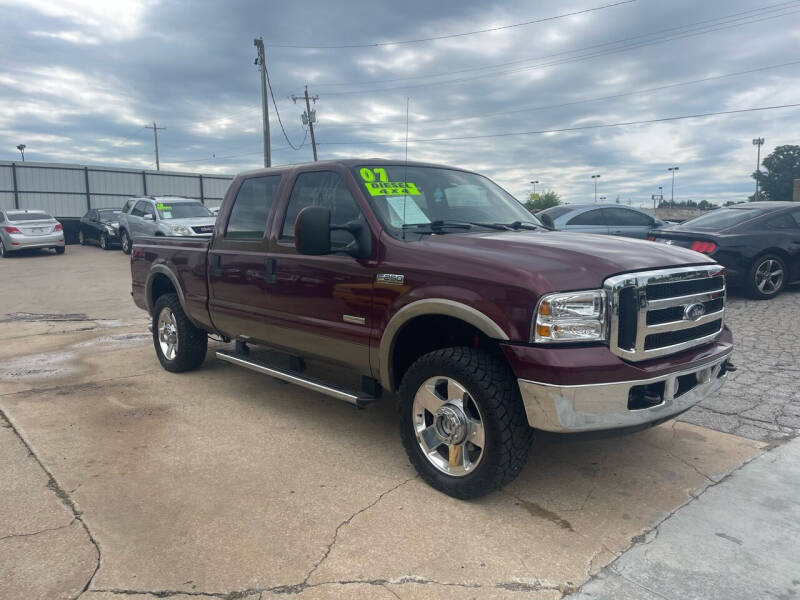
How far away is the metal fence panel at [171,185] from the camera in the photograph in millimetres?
32344

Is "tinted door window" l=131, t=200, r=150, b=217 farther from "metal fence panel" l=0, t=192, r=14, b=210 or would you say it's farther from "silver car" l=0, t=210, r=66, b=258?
"metal fence panel" l=0, t=192, r=14, b=210

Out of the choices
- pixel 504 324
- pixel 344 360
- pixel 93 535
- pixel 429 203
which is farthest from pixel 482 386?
pixel 93 535

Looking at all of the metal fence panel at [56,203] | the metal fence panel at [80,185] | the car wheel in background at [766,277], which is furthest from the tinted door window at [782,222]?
the metal fence panel at [56,203]

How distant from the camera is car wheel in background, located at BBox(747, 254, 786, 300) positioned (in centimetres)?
932

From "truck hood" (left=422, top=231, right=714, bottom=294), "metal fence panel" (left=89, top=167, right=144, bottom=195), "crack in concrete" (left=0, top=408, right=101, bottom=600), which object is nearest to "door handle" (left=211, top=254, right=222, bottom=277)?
"crack in concrete" (left=0, top=408, right=101, bottom=600)

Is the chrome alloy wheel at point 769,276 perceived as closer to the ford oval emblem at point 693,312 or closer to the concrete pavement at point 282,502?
the concrete pavement at point 282,502

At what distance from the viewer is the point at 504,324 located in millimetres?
3211

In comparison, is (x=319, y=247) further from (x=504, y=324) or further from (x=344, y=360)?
(x=504, y=324)

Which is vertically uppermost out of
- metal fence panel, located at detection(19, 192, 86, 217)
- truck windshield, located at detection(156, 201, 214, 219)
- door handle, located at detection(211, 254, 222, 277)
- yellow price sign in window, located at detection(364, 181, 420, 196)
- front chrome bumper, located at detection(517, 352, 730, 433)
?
metal fence panel, located at detection(19, 192, 86, 217)

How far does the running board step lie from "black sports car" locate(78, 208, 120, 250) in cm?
1925

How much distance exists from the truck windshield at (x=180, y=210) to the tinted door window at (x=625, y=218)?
10718 mm

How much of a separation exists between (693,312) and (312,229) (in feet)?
7.20

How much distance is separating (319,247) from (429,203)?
912 millimetres

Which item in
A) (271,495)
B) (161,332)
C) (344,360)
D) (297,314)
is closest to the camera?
(271,495)
